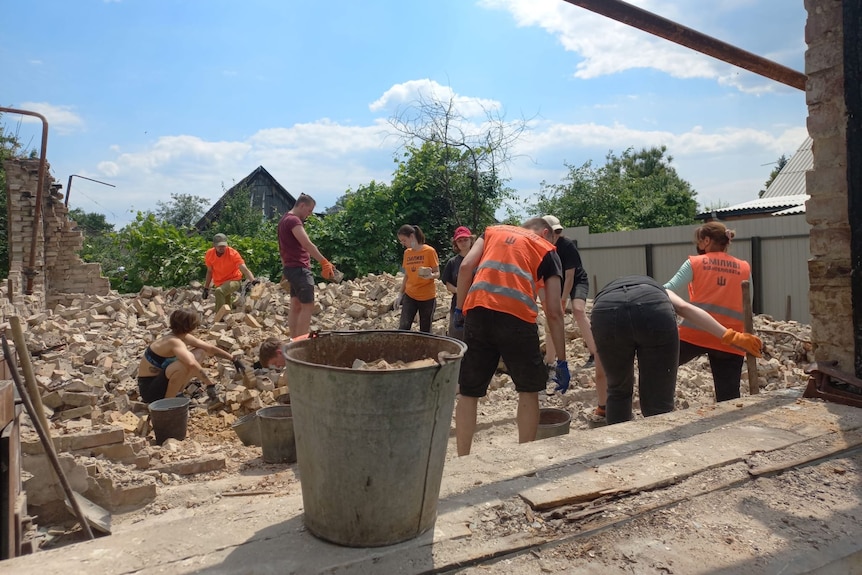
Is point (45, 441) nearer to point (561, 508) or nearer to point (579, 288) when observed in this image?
point (561, 508)

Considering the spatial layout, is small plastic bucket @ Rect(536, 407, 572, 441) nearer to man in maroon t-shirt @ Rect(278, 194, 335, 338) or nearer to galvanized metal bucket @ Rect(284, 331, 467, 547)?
galvanized metal bucket @ Rect(284, 331, 467, 547)

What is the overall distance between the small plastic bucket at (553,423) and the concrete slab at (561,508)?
1.08m

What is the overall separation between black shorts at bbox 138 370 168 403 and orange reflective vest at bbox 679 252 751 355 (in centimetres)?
453

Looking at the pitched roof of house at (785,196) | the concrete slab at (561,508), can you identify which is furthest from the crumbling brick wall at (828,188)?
the pitched roof of house at (785,196)

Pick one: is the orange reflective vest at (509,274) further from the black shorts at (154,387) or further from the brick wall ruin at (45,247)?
the brick wall ruin at (45,247)

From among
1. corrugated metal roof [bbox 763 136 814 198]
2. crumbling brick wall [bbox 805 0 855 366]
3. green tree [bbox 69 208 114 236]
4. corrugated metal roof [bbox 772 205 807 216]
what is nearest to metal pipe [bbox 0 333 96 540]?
crumbling brick wall [bbox 805 0 855 366]

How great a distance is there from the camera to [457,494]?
250cm

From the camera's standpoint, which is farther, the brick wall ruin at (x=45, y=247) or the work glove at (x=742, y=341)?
the brick wall ruin at (x=45, y=247)

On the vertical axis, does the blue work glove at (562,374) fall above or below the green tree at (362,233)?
below

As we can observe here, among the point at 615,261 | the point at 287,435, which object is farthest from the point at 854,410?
the point at 615,261

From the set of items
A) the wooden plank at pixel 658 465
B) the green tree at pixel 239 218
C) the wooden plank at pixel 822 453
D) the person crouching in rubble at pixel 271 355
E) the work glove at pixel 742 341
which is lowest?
the wooden plank at pixel 822 453

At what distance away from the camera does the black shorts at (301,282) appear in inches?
260

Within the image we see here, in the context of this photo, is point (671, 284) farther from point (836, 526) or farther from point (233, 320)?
point (233, 320)

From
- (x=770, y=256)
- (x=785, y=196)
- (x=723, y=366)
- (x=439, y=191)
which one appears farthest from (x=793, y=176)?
(x=723, y=366)
